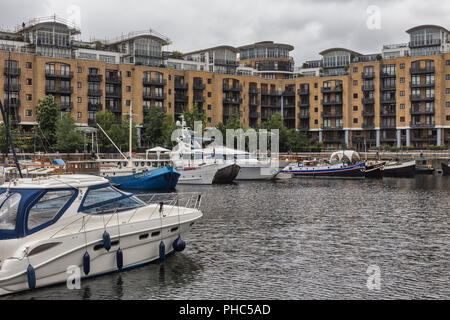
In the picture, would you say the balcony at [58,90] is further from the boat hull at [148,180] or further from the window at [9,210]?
the window at [9,210]

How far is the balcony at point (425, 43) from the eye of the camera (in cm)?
10664

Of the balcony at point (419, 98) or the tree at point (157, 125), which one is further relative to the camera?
the balcony at point (419, 98)

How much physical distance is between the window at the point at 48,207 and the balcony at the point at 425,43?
346ft

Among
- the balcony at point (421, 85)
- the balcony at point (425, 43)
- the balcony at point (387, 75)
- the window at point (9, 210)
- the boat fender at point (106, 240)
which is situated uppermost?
the balcony at point (425, 43)

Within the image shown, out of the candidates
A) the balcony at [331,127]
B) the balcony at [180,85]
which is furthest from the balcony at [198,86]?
the balcony at [331,127]

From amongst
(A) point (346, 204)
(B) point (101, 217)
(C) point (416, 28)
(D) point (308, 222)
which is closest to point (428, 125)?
(C) point (416, 28)

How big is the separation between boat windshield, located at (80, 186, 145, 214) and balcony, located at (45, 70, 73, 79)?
76196 millimetres

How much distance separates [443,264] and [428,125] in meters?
89.6

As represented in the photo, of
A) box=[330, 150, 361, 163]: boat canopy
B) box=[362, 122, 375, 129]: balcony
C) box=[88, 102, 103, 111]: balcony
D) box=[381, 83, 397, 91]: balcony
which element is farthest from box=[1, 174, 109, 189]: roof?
box=[362, 122, 375, 129]: balcony

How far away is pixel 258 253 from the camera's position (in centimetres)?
2036

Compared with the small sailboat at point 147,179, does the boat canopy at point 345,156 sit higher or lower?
higher

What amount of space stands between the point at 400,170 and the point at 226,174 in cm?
2950
